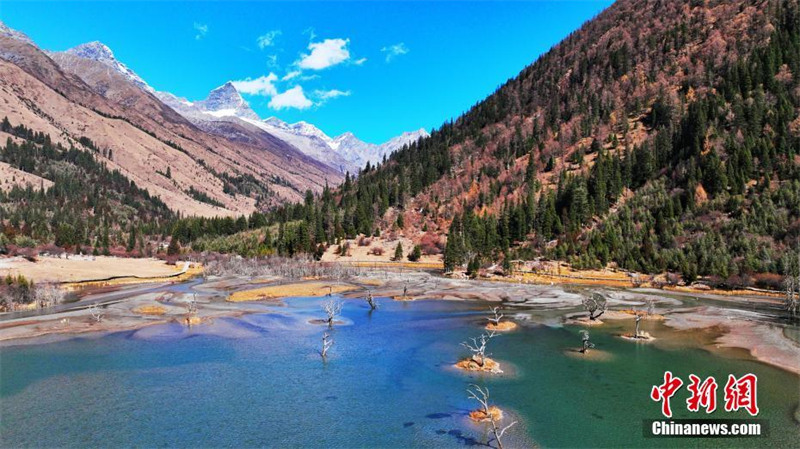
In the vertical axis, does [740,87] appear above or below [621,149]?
above

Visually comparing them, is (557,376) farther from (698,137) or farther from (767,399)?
(698,137)

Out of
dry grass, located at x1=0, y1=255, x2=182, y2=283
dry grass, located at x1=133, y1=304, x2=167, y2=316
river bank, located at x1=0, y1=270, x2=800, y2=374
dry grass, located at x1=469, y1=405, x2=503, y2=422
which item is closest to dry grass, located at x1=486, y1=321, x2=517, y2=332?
river bank, located at x1=0, y1=270, x2=800, y2=374

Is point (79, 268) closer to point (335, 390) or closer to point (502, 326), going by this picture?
point (502, 326)

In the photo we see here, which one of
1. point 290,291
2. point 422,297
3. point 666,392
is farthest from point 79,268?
point 666,392

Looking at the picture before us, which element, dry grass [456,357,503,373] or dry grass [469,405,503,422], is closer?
dry grass [469,405,503,422]

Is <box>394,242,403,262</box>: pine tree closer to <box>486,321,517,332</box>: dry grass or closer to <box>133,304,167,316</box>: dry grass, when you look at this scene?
<box>133,304,167,316</box>: dry grass

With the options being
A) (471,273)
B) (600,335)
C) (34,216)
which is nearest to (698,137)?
(471,273)

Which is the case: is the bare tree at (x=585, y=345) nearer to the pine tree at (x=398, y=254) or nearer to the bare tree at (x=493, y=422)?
the bare tree at (x=493, y=422)
